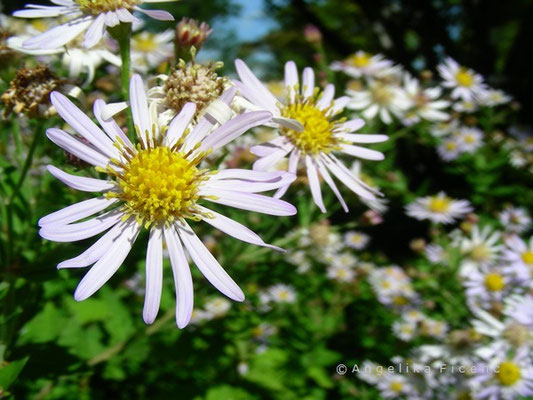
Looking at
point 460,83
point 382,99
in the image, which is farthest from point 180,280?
point 460,83

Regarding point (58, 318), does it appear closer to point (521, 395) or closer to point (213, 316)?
point (213, 316)

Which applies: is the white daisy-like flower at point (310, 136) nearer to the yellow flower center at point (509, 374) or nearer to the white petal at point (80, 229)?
the white petal at point (80, 229)

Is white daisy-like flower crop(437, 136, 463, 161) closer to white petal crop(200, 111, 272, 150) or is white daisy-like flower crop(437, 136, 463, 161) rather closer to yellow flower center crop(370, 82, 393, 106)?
yellow flower center crop(370, 82, 393, 106)

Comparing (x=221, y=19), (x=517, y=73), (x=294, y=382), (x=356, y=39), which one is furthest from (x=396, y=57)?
(x=221, y=19)

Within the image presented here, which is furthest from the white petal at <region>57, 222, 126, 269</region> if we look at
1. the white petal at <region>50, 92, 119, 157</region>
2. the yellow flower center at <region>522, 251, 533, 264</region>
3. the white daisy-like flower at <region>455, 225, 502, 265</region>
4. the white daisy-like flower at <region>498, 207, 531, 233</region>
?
the white daisy-like flower at <region>498, 207, 531, 233</region>

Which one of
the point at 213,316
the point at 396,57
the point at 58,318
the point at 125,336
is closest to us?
the point at 58,318

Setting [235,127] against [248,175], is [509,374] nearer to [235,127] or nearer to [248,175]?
[248,175]

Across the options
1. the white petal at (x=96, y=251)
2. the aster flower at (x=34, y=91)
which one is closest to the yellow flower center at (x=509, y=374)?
the white petal at (x=96, y=251)
